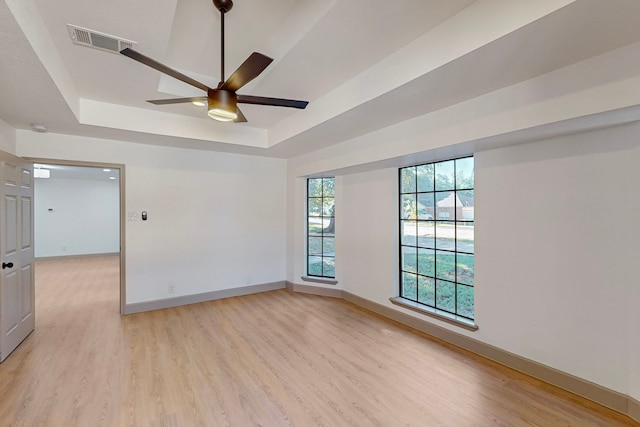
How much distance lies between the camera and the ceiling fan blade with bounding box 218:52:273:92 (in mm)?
1734

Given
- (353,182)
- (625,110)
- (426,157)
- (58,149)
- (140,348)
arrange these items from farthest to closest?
(353,182)
(58,149)
(426,157)
(140,348)
(625,110)

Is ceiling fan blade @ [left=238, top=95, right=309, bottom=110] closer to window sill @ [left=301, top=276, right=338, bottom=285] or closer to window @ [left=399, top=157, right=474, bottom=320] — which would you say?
window @ [left=399, top=157, right=474, bottom=320]

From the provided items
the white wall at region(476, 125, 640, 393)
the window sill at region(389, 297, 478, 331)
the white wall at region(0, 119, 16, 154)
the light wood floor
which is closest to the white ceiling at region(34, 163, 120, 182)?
the white wall at region(0, 119, 16, 154)

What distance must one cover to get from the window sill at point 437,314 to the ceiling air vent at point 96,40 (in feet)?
12.9

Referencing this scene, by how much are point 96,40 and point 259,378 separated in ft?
9.93

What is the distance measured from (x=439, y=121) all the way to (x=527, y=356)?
2381mm

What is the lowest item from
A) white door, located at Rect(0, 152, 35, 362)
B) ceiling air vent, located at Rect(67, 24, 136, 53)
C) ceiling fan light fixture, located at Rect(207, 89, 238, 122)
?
white door, located at Rect(0, 152, 35, 362)

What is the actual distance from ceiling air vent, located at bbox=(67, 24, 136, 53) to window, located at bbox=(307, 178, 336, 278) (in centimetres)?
353

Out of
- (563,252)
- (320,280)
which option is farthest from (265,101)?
(320,280)

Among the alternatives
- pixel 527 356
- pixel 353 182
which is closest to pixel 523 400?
pixel 527 356

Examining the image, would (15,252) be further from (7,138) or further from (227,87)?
(227,87)

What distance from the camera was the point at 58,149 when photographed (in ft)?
12.4

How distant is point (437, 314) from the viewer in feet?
11.2

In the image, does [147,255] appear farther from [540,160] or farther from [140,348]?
[540,160]
